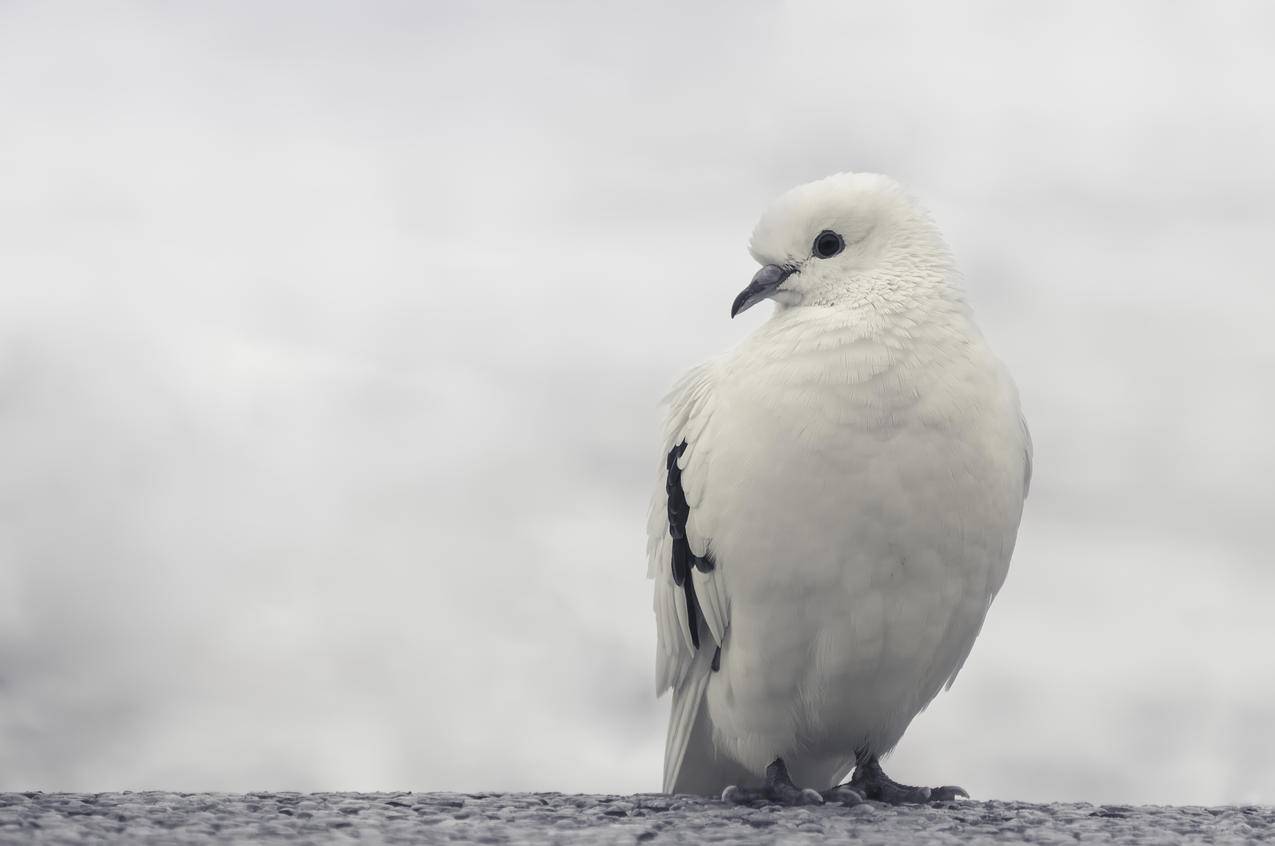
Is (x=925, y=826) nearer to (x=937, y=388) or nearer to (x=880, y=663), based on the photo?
(x=880, y=663)

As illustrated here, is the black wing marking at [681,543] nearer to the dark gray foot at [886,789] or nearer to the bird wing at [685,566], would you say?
the bird wing at [685,566]

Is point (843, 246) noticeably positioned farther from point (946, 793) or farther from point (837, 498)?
point (946, 793)

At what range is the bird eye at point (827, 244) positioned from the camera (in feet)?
30.3

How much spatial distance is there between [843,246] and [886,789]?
3204 mm

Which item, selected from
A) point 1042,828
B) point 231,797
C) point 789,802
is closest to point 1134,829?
point 1042,828

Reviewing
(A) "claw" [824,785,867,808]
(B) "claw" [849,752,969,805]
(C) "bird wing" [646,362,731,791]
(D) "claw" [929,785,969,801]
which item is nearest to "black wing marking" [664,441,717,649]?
(C) "bird wing" [646,362,731,791]

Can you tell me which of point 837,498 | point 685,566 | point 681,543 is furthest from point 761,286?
point 685,566

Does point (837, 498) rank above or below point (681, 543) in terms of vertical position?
below

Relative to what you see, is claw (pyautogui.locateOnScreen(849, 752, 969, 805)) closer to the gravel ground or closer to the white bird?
the white bird

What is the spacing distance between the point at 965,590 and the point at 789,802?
156 cm

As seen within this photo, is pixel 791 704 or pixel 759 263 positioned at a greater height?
pixel 759 263

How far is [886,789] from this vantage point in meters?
9.45

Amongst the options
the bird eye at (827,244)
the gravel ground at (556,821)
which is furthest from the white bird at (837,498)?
the gravel ground at (556,821)

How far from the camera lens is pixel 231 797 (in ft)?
29.6
